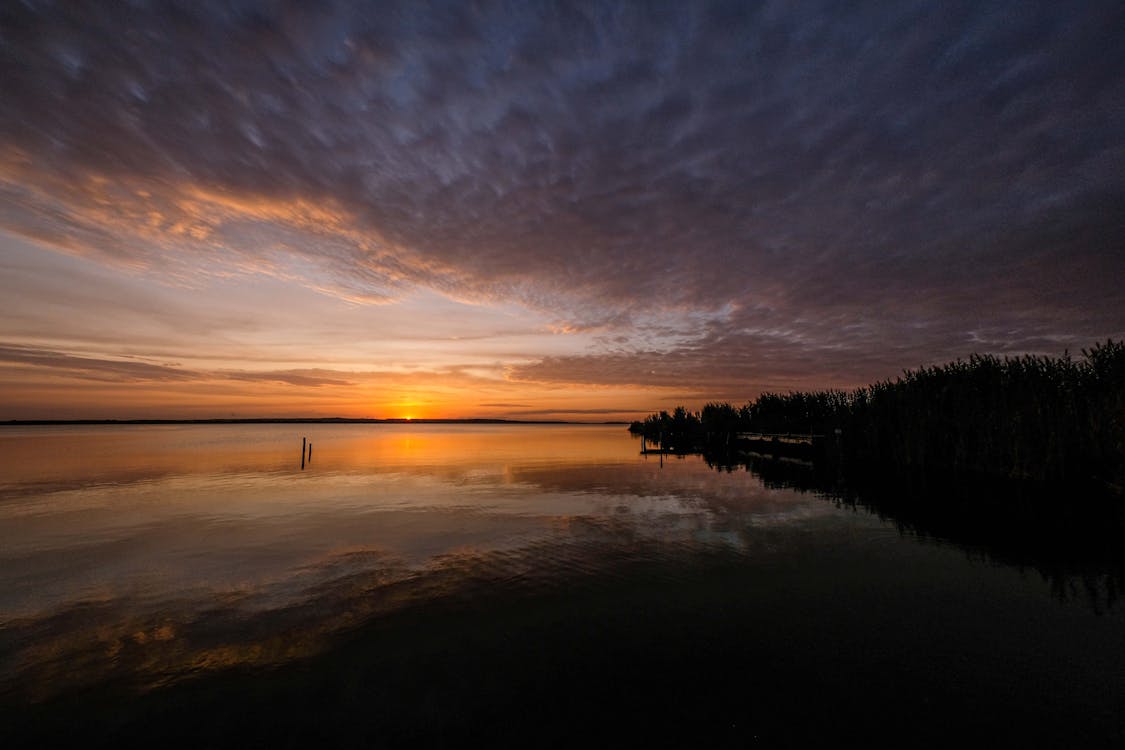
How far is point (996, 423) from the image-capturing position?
24.2 metres

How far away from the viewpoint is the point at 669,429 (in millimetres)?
76062

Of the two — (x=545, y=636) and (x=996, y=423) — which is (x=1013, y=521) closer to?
(x=996, y=423)

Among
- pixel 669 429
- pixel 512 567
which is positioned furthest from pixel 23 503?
pixel 669 429

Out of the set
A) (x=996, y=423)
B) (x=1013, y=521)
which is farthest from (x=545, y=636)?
(x=996, y=423)

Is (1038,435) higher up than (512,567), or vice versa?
(1038,435)

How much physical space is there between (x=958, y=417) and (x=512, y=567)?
92.6 feet

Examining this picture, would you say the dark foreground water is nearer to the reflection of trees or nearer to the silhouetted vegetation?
the reflection of trees

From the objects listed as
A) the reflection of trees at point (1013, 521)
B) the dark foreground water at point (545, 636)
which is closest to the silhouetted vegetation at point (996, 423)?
the reflection of trees at point (1013, 521)

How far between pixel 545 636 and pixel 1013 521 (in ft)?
53.5

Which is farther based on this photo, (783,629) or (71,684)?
(783,629)

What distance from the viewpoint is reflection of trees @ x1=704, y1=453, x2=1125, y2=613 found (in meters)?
10.2

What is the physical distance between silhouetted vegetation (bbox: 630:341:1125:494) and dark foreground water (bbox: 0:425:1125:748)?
13.3 meters

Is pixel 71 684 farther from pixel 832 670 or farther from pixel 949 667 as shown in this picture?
pixel 949 667

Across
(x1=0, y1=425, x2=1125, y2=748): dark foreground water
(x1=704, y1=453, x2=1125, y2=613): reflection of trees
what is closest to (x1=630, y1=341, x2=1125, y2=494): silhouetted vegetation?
(x1=704, y1=453, x2=1125, y2=613): reflection of trees
